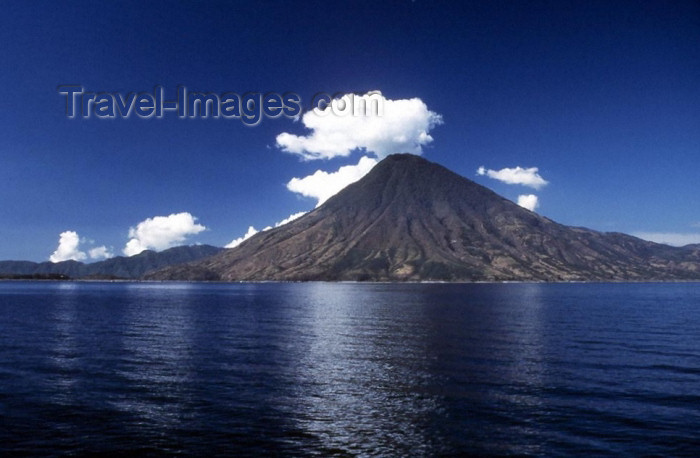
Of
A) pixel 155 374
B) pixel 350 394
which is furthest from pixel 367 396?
pixel 155 374

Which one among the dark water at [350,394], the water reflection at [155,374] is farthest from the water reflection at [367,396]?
the water reflection at [155,374]

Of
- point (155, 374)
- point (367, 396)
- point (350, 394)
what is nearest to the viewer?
point (367, 396)

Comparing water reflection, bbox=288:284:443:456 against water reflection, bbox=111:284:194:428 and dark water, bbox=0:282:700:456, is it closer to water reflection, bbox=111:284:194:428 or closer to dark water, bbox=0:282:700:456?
dark water, bbox=0:282:700:456

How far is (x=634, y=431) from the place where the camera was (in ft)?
96.1

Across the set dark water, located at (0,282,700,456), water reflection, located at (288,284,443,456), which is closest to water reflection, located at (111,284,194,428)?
dark water, located at (0,282,700,456)

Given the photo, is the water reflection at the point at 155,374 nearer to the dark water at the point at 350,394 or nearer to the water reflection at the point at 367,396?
the dark water at the point at 350,394

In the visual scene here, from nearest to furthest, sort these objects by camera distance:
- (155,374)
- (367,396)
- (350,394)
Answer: (367,396)
(350,394)
(155,374)

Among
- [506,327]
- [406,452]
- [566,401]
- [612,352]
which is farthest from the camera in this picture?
[506,327]

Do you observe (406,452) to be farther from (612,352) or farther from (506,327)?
(506,327)

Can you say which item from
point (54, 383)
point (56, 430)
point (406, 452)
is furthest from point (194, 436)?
point (54, 383)

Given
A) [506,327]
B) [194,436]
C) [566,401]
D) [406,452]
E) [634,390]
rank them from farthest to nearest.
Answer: [506,327] < [634,390] < [566,401] < [194,436] < [406,452]

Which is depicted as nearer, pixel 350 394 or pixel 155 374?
pixel 350 394

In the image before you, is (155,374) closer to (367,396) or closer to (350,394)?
(350,394)

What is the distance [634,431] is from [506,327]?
57.6 metres
